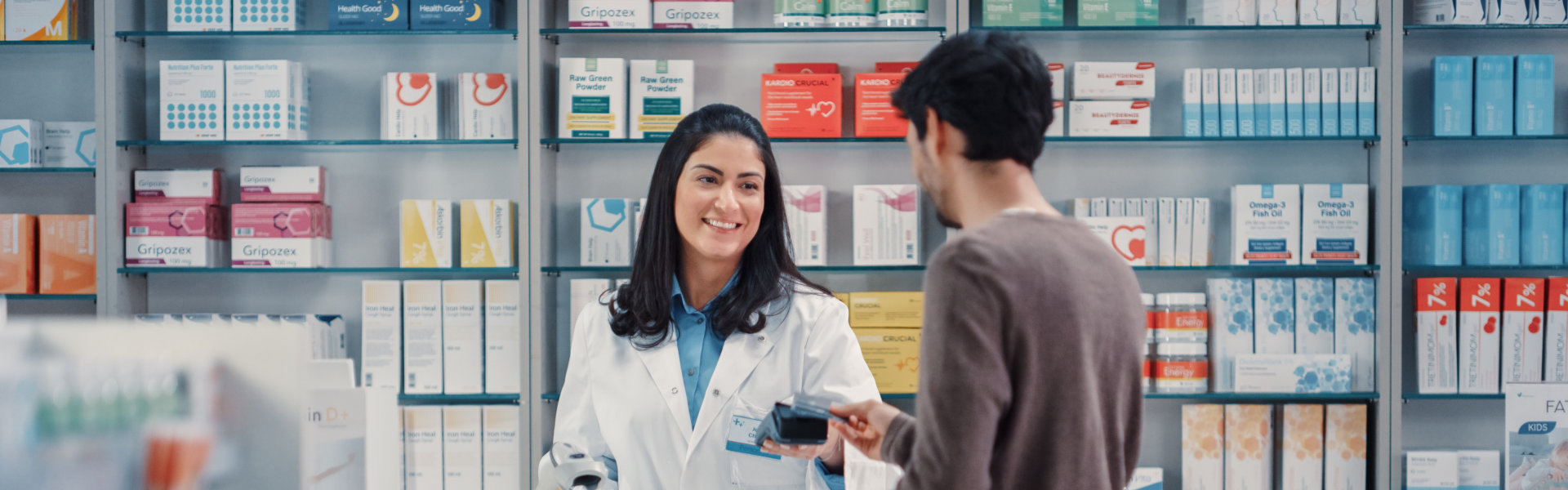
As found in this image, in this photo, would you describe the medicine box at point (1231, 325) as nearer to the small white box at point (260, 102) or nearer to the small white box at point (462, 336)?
the small white box at point (462, 336)

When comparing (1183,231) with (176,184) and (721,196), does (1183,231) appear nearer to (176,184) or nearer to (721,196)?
(721,196)

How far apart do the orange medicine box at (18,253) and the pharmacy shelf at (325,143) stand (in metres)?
0.38

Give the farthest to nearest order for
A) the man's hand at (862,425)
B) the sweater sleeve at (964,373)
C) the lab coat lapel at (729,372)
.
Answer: the lab coat lapel at (729,372) → the man's hand at (862,425) → the sweater sleeve at (964,373)

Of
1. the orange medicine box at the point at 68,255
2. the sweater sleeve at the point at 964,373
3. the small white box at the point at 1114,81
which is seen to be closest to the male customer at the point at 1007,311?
the sweater sleeve at the point at 964,373

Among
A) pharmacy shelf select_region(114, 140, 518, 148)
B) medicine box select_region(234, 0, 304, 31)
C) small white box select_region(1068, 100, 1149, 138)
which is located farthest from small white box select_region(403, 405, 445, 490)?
small white box select_region(1068, 100, 1149, 138)

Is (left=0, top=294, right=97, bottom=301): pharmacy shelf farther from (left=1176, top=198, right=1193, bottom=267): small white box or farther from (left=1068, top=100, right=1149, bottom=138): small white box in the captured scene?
(left=1176, top=198, right=1193, bottom=267): small white box

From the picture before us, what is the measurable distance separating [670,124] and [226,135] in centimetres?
144

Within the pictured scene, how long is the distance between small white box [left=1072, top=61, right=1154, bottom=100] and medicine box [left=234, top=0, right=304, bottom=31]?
2546mm

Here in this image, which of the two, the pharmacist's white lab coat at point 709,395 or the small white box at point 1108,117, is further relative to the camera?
the small white box at point 1108,117

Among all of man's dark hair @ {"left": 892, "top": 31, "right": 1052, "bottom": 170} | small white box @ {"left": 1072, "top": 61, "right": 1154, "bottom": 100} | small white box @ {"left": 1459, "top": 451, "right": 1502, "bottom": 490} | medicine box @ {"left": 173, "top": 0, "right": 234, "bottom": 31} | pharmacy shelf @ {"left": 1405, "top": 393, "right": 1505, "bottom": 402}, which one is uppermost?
medicine box @ {"left": 173, "top": 0, "right": 234, "bottom": 31}

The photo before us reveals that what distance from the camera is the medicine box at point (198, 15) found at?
3.01 m

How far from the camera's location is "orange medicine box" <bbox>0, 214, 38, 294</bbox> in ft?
9.82

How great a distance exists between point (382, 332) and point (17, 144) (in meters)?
1.38

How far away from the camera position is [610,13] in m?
3.02
